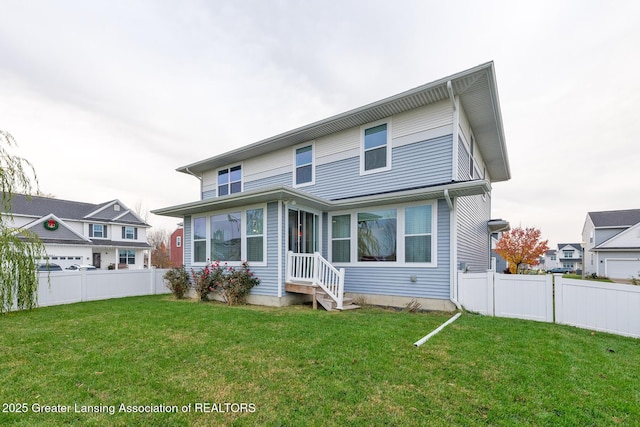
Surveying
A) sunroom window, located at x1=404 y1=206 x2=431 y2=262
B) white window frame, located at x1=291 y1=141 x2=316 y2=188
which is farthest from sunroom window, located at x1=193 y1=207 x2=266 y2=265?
sunroom window, located at x1=404 y1=206 x2=431 y2=262

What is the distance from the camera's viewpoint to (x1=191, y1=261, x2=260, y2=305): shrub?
27.5ft

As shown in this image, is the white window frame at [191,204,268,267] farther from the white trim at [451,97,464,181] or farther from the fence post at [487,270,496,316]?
the fence post at [487,270,496,316]

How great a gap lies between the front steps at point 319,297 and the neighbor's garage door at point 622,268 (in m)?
26.2

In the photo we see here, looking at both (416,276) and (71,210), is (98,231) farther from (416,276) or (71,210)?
(416,276)

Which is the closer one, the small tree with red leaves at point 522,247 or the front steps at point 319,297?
the front steps at point 319,297

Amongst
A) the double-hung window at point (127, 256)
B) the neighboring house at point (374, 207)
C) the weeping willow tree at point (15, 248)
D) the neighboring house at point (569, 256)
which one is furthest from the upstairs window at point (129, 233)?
the neighboring house at point (569, 256)

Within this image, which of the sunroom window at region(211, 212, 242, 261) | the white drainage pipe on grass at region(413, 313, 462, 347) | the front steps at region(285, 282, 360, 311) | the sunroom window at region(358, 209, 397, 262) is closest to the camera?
the white drainage pipe on grass at region(413, 313, 462, 347)

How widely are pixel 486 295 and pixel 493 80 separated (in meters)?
5.07

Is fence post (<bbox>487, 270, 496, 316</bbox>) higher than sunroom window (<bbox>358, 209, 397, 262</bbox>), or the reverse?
sunroom window (<bbox>358, 209, 397, 262</bbox>)

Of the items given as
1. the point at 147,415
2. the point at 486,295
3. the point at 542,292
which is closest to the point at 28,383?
the point at 147,415

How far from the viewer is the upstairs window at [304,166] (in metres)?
10.0

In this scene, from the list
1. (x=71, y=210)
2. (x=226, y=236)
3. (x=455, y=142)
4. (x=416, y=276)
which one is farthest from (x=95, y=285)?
(x=71, y=210)

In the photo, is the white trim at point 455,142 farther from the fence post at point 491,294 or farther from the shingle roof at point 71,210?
the shingle roof at point 71,210

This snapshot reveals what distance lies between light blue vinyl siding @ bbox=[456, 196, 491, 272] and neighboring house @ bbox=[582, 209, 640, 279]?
17.0m
